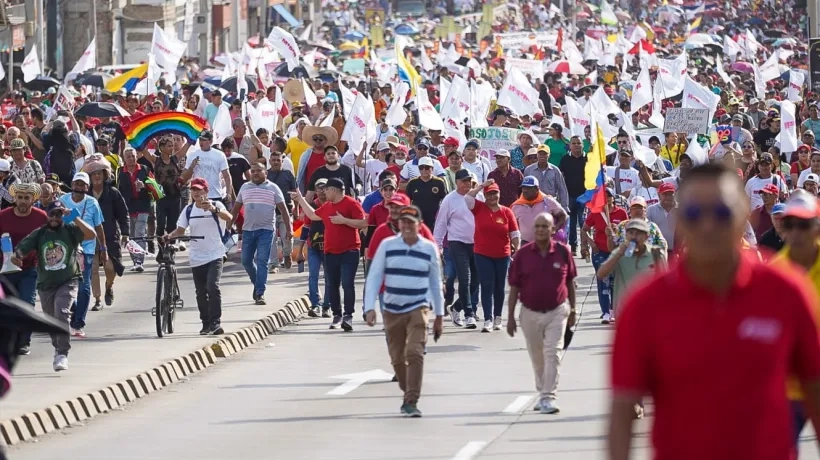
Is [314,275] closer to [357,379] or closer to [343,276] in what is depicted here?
[343,276]

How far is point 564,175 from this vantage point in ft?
78.8

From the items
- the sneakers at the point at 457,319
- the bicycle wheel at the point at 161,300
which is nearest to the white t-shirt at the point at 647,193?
the sneakers at the point at 457,319

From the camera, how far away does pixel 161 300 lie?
55.0 feet

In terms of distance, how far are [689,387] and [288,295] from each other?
1567 cm

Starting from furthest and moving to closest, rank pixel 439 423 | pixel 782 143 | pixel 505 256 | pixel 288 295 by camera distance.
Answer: pixel 782 143 → pixel 288 295 → pixel 505 256 → pixel 439 423

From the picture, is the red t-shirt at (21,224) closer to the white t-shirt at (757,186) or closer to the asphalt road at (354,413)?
the asphalt road at (354,413)

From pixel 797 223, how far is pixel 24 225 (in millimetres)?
8313

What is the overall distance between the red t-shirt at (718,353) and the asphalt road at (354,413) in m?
6.26

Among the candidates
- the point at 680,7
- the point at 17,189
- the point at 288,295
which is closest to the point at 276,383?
the point at 17,189

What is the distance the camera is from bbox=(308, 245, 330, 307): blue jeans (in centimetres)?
1844

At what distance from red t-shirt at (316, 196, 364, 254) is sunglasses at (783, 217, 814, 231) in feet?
32.0

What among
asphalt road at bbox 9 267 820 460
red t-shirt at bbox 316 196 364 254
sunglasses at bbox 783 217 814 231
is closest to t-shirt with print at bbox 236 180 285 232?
red t-shirt at bbox 316 196 364 254

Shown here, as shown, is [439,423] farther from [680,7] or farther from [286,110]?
[680,7]

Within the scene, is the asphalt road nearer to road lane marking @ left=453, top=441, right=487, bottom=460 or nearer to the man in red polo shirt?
road lane marking @ left=453, top=441, right=487, bottom=460
